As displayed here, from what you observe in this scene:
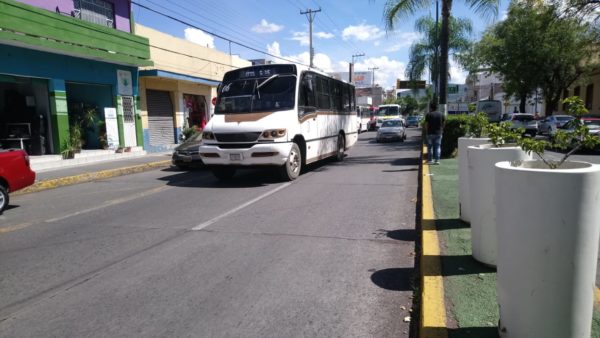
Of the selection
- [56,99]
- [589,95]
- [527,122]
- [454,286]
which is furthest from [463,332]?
[589,95]

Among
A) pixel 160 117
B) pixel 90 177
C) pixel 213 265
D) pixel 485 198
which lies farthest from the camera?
pixel 160 117

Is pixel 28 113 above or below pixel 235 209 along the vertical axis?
above

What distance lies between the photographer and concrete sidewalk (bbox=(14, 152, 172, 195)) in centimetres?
1173

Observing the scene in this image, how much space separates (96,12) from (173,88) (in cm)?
590

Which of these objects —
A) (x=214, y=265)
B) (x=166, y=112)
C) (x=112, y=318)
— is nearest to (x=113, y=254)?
(x=214, y=265)

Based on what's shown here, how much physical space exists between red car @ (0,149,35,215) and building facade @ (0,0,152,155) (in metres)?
6.50

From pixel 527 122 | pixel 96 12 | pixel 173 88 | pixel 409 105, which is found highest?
pixel 96 12

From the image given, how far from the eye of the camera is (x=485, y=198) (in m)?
4.09

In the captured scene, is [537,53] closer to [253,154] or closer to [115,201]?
[253,154]

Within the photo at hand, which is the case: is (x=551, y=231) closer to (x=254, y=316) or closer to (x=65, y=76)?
(x=254, y=316)

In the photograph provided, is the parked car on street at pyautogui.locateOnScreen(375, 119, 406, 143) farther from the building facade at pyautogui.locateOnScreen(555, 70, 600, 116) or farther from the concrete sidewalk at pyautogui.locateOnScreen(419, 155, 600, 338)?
the concrete sidewalk at pyautogui.locateOnScreen(419, 155, 600, 338)

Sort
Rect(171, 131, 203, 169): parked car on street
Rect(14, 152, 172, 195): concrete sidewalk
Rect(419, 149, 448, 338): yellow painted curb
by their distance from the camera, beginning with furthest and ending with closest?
Rect(171, 131, 203, 169): parked car on street → Rect(14, 152, 172, 195): concrete sidewalk → Rect(419, 149, 448, 338): yellow painted curb

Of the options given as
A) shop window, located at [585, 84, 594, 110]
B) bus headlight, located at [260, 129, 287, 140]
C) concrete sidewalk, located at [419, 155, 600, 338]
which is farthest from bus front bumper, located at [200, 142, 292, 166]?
shop window, located at [585, 84, 594, 110]

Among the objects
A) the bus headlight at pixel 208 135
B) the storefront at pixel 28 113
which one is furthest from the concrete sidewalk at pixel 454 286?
the storefront at pixel 28 113
